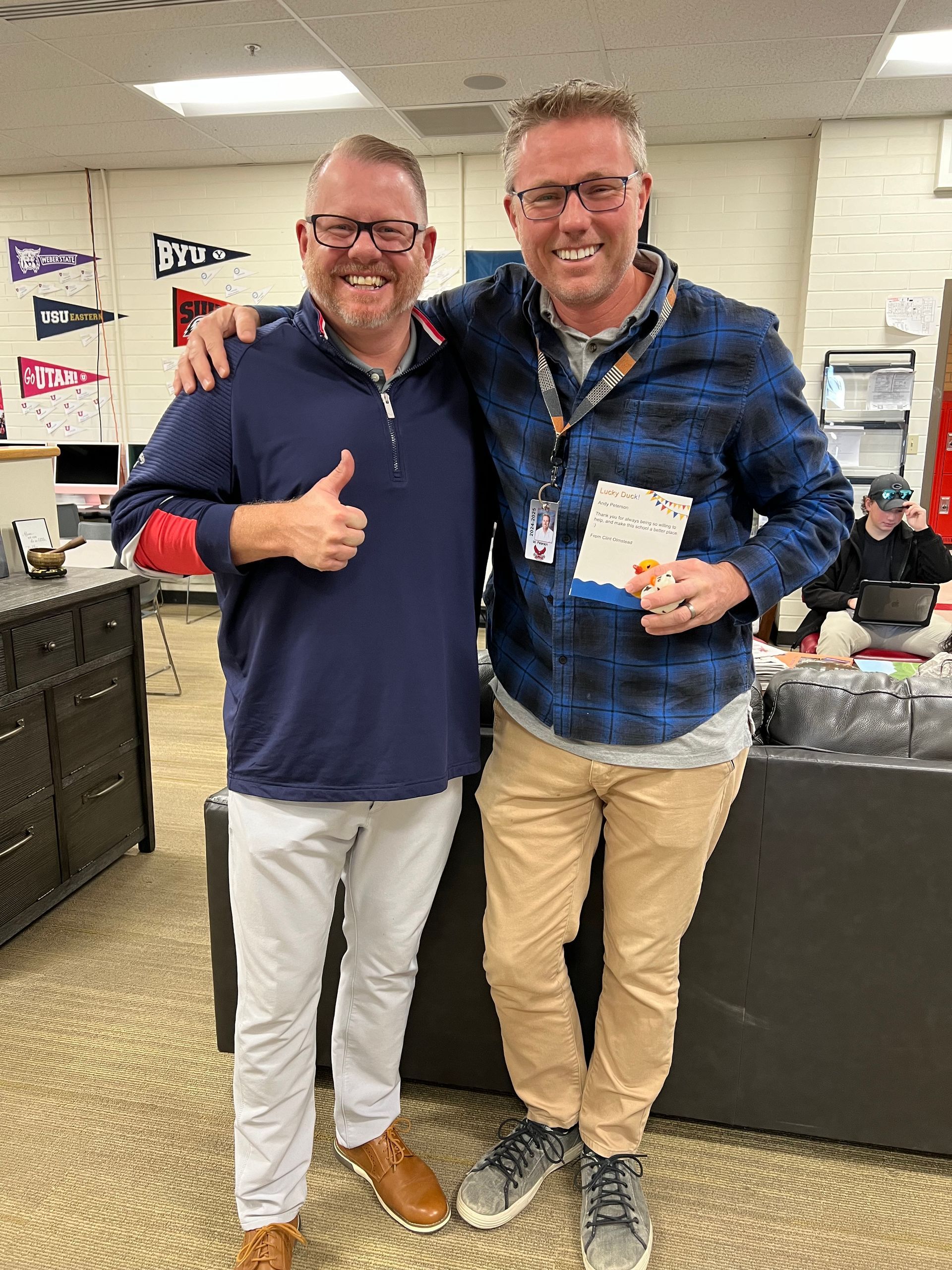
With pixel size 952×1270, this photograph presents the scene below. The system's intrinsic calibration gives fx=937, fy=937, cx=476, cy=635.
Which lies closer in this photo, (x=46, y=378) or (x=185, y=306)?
(x=185, y=306)

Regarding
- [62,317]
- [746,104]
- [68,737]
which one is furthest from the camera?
[62,317]

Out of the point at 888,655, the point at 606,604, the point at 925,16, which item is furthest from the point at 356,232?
the point at 925,16

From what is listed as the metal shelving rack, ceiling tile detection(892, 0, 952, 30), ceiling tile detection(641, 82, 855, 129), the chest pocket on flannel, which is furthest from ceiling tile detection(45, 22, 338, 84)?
the chest pocket on flannel

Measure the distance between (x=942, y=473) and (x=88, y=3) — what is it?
17.6ft

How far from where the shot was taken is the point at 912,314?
5.81 meters

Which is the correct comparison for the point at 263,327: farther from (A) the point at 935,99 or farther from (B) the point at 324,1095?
(A) the point at 935,99

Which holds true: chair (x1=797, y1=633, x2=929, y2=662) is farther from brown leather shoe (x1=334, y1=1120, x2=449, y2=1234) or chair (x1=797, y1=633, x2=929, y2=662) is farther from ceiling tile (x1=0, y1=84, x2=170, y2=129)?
ceiling tile (x1=0, y1=84, x2=170, y2=129)

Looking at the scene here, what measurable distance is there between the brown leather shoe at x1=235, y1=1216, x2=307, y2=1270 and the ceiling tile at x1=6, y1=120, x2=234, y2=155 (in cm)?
604

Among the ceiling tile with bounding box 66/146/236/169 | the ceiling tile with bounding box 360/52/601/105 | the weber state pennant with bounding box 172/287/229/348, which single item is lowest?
the weber state pennant with bounding box 172/287/229/348

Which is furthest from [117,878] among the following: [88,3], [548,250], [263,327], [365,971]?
[88,3]

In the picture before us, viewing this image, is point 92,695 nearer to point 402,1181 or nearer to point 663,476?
point 402,1181

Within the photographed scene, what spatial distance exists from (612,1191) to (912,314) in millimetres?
5655

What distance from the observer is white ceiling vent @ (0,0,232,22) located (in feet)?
13.1

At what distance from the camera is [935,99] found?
207 inches
